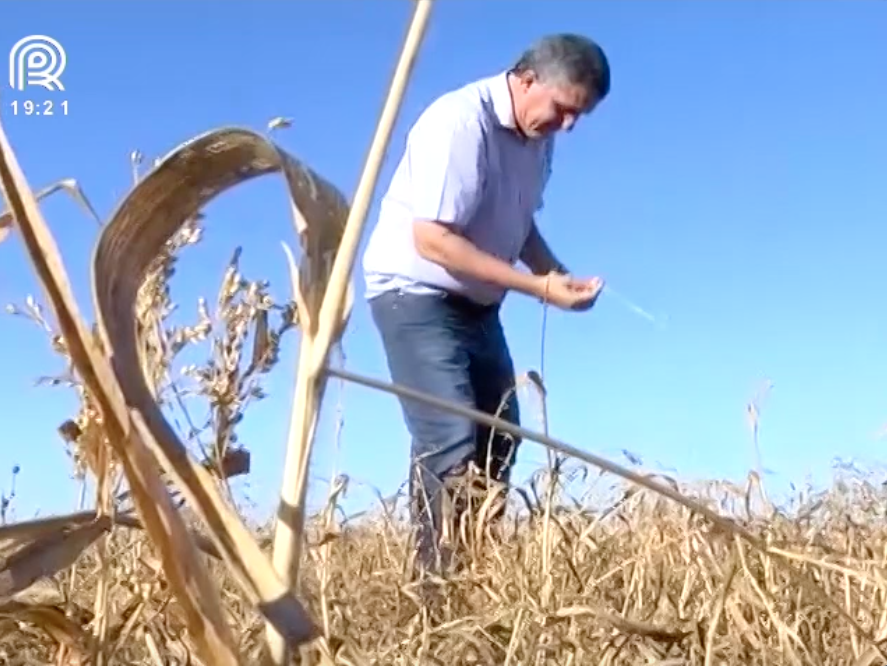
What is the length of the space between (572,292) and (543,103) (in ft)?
1.64

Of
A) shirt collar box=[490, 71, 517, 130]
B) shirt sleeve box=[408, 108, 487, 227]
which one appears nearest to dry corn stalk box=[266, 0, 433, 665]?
shirt sleeve box=[408, 108, 487, 227]

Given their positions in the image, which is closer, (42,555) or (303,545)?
(42,555)

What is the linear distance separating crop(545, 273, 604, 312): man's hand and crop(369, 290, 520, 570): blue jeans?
0.64ft

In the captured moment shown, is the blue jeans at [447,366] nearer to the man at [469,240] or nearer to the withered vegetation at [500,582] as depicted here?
the man at [469,240]

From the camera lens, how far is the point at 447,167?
254 cm

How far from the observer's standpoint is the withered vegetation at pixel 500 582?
34.4 inches

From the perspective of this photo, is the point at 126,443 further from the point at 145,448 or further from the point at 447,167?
the point at 447,167

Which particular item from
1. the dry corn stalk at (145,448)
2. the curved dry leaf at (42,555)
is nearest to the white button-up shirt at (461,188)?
the curved dry leaf at (42,555)

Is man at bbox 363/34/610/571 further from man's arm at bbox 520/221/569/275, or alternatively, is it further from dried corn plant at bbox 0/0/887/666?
dried corn plant at bbox 0/0/887/666

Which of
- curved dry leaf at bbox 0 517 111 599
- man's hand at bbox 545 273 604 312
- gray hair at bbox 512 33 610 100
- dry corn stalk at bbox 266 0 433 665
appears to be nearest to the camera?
dry corn stalk at bbox 266 0 433 665

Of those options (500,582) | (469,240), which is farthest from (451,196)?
(500,582)

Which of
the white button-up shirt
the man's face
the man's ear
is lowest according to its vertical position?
the white button-up shirt

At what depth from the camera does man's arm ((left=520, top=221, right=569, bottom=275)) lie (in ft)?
9.91

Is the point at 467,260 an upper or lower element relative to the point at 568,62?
lower
